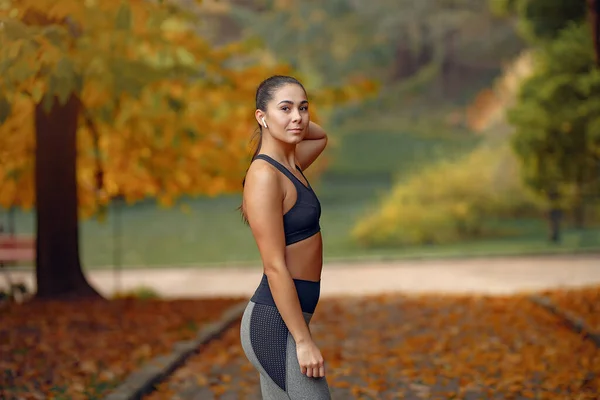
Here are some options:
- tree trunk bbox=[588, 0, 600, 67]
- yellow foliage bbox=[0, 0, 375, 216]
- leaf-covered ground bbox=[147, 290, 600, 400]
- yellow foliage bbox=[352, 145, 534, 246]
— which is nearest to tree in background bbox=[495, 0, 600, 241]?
tree trunk bbox=[588, 0, 600, 67]

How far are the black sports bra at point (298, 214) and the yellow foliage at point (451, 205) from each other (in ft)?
65.0

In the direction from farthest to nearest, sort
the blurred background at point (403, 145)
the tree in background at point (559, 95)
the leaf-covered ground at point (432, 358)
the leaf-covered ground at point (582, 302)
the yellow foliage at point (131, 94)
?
the tree in background at point (559, 95) → the blurred background at point (403, 145) → the leaf-covered ground at point (582, 302) → the yellow foliage at point (131, 94) → the leaf-covered ground at point (432, 358)

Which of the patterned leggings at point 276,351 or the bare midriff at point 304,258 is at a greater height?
the bare midriff at point 304,258

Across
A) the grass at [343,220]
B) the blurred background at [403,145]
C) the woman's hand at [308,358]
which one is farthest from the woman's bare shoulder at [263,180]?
the grass at [343,220]

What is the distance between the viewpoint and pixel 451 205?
22984 mm

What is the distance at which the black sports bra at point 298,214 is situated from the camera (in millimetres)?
3102

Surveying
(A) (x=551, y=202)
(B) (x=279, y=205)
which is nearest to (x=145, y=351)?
(B) (x=279, y=205)

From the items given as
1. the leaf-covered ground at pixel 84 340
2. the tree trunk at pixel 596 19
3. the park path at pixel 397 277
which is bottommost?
the park path at pixel 397 277

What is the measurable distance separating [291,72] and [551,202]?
1183 cm

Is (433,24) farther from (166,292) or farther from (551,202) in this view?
(166,292)

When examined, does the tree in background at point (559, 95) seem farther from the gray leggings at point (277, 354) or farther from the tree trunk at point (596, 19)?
the gray leggings at point (277, 354)

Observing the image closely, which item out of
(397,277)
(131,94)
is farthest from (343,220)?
(131,94)

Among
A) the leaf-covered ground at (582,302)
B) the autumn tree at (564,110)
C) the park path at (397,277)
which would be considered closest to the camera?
the leaf-covered ground at (582,302)

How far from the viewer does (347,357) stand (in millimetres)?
7988
